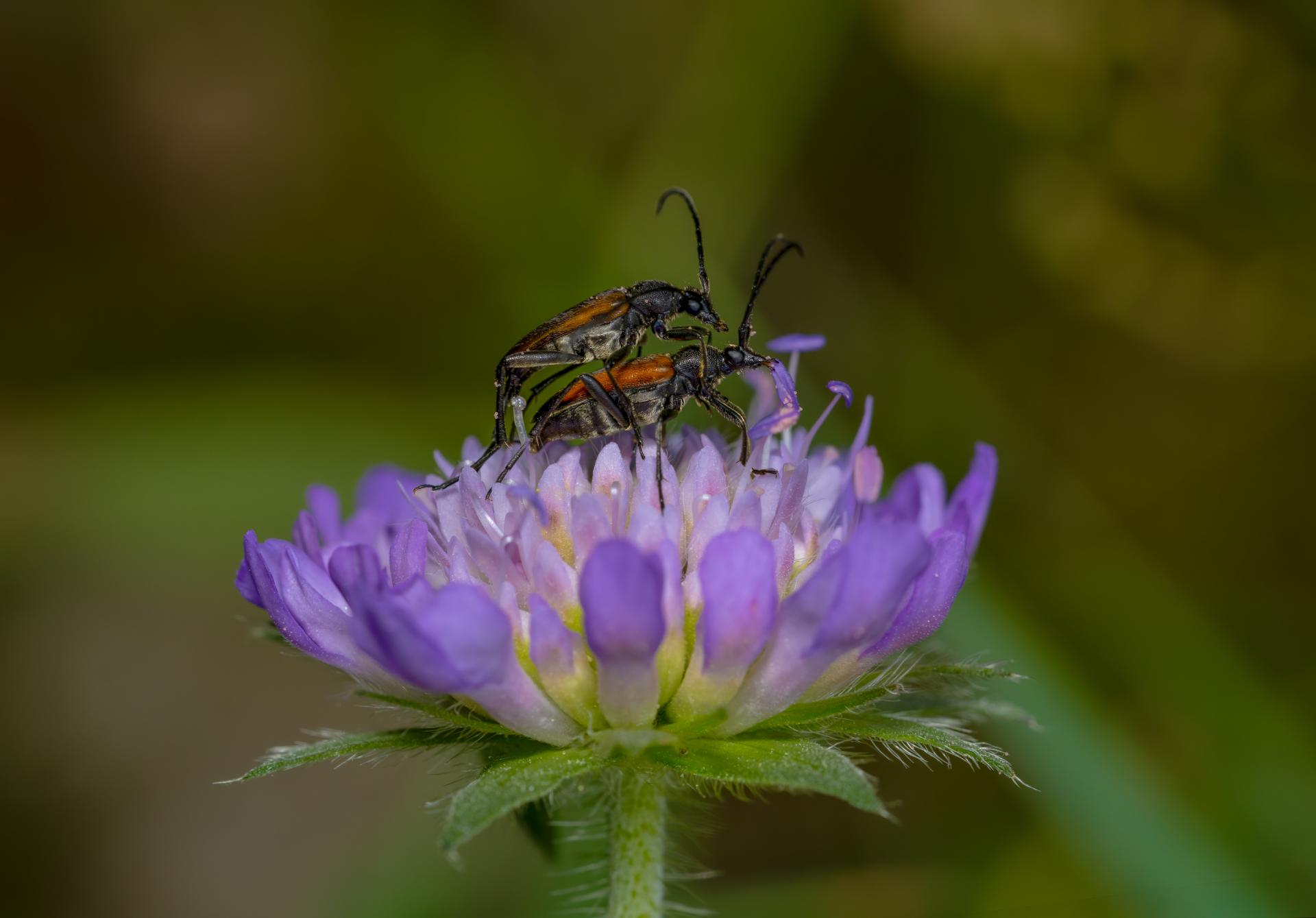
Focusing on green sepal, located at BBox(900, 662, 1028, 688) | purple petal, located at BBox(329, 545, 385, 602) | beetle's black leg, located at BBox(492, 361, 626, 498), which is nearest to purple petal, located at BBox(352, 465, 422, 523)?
beetle's black leg, located at BBox(492, 361, 626, 498)

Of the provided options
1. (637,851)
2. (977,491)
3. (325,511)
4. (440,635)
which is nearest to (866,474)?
(977,491)

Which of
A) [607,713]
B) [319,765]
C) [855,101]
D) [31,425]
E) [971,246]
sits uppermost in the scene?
[855,101]

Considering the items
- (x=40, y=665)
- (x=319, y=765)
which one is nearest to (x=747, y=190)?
(x=319, y=765)

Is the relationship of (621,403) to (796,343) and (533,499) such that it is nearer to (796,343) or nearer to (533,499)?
(533,499)

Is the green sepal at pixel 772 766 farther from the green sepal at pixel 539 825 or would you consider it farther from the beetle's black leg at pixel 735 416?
the beetle's black leg at pixel 735 416

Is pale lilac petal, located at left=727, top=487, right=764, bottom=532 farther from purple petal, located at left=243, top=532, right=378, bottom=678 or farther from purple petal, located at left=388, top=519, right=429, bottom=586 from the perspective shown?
purple petal, located at left=243, top=532, right=378, bottom=678

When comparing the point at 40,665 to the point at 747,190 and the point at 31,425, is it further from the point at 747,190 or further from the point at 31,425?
the point at 747,190

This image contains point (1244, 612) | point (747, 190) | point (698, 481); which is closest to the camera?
point (698, 481)
